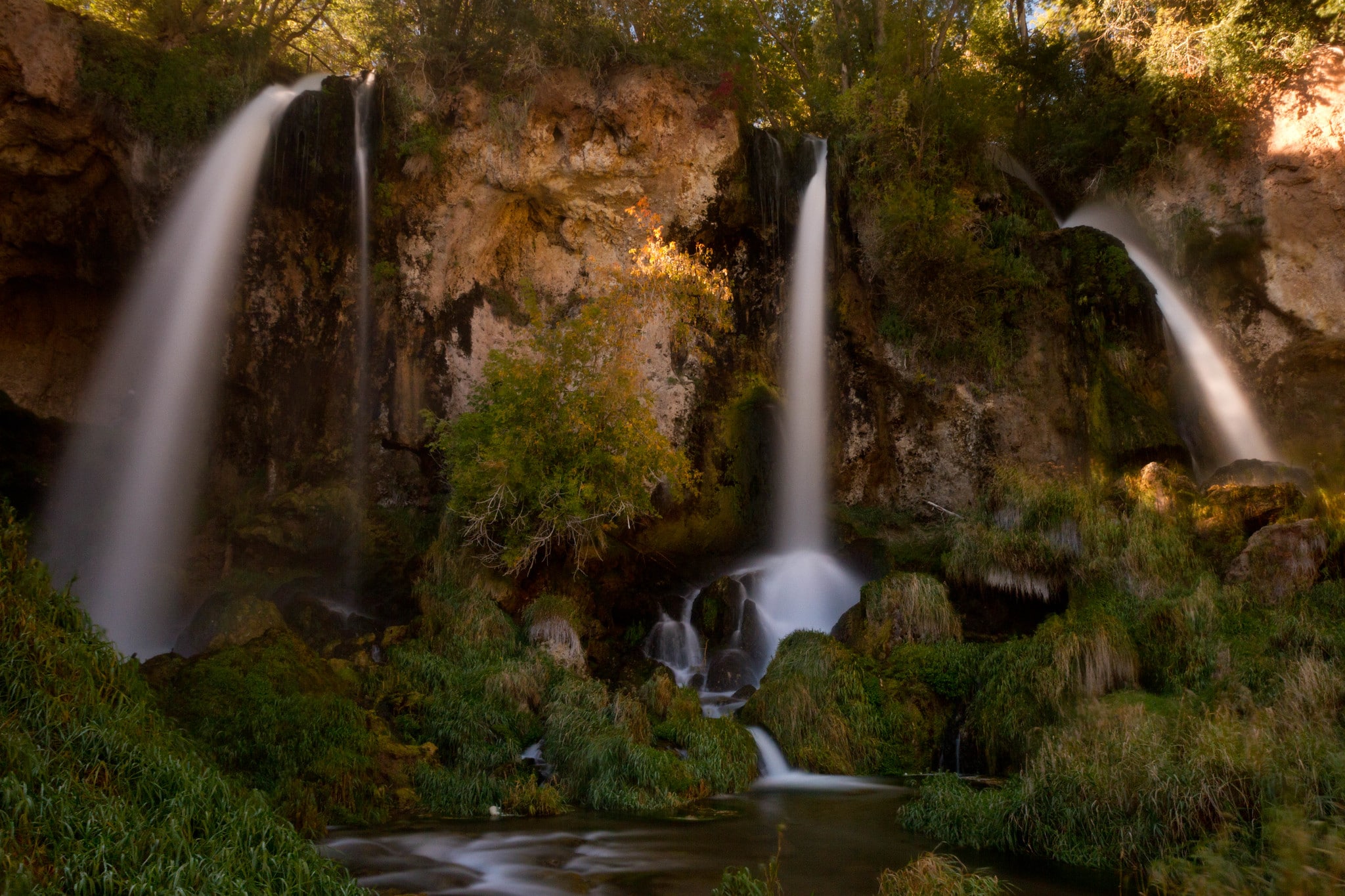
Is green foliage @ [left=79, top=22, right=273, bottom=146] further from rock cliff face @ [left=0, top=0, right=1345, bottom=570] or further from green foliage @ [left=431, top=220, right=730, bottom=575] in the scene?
green foliage @ [left=431, top=220, right=730, bottom=575]

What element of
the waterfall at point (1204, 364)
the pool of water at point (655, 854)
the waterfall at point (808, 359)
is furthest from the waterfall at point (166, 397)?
the waterfall at point (1204, 364)

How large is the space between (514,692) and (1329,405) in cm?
1940

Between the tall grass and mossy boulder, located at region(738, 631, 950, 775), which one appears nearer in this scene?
the tall grass

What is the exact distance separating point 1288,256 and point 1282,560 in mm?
11420

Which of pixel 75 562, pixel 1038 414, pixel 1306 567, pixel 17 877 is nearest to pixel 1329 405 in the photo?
pixel 1038 414

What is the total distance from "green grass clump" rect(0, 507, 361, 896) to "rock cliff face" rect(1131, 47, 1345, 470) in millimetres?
22073

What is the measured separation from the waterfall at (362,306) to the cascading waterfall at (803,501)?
27.2 ft

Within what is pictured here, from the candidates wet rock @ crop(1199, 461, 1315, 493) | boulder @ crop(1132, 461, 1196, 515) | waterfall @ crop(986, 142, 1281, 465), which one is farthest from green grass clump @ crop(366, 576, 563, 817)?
waterfall @ crop(986, 142, 1281, 465)

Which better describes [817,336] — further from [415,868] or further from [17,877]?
[17,877]

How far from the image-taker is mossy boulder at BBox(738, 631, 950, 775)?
11602 millimetres

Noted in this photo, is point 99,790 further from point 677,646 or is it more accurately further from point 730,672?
point 677,646

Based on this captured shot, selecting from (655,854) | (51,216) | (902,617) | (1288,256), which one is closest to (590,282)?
(902,617)

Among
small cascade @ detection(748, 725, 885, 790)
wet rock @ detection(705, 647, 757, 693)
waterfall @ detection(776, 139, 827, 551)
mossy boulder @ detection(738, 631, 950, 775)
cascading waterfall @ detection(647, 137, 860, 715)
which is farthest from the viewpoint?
waterfall @ detection(776, 139, 827, 551)

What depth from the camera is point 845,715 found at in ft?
39.7
